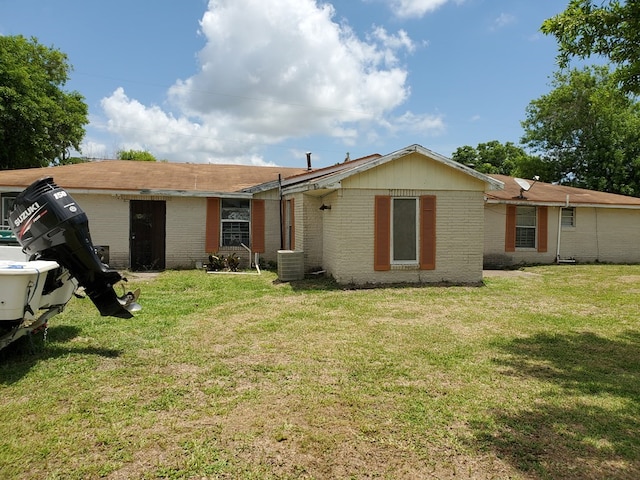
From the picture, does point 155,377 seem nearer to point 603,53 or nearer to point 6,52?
point 603,53

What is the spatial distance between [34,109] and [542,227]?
22.7 meters

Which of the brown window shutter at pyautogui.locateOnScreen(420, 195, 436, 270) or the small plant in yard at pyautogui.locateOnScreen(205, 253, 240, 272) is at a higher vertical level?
the brown window shutter at pyautogui.locateOnScreen(420, 195, 436, 270)

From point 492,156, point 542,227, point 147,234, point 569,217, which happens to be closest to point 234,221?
point 147,234

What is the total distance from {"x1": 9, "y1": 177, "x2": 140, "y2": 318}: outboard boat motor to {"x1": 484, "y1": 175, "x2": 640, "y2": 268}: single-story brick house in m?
12.7

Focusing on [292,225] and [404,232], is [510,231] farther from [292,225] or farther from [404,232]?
[292,225]

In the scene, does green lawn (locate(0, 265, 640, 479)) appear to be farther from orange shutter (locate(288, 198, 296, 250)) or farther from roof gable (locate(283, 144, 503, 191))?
orange shutter (locate(288, 198, 296, 250))

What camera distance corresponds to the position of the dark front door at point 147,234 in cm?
1305

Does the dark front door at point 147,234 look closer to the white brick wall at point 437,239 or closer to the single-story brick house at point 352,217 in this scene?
the single-story brick house at point 352,217

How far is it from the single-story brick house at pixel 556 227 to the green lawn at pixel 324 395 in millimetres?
8211

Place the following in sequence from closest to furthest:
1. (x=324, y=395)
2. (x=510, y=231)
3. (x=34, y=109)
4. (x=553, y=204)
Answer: (x=324, y=395) → (x=510, y=231) → (x=553, y=204) → (x=34, y=109)

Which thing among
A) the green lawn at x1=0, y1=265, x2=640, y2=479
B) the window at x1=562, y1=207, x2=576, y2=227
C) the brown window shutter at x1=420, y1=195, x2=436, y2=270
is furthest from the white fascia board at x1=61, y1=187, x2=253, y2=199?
the window at x1=562, y1=207, x2=576, y2=227

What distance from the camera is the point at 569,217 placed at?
16453mm

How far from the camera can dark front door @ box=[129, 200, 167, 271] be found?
13047 millimetres

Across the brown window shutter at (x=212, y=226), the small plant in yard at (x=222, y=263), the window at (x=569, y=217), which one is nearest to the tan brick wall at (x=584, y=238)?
the window at (x=569, y=217)
